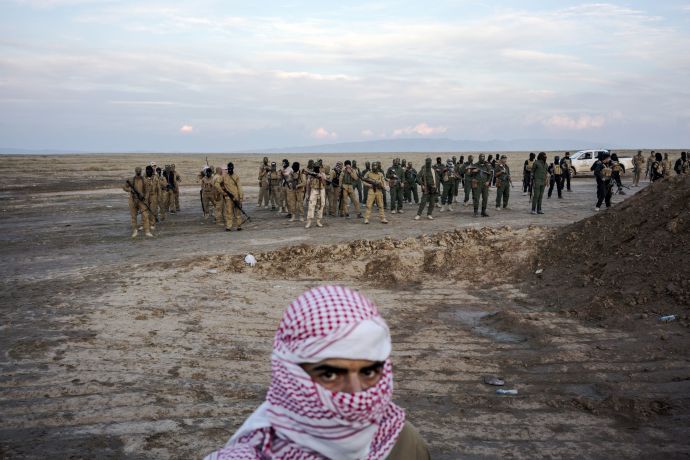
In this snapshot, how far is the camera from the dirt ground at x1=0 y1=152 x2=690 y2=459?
449 cm

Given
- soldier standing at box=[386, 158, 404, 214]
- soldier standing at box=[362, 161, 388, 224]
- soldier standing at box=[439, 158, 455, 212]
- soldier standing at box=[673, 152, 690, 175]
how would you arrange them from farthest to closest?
soldier standing at box=[673, 152, 690, 175]
soldier standing at box=[386, 158, 404, 214]
soldier standing at box=[439, 158, 455, 212]
soldier standing at box=[362, 161, 388, 224]

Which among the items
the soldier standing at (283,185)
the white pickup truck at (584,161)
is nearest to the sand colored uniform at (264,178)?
the soldier standing at (283,185)

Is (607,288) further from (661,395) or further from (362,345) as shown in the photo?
(362,345)

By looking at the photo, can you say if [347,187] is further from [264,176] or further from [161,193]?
[161,193]

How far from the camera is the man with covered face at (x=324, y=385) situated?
158 centimetres

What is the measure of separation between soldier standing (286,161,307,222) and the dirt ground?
9.54 feet

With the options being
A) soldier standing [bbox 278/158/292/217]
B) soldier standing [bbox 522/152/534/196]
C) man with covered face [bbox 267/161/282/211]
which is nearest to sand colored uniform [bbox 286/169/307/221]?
soldier standing [bbox 278/158/292/217]

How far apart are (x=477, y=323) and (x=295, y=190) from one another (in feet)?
31.6

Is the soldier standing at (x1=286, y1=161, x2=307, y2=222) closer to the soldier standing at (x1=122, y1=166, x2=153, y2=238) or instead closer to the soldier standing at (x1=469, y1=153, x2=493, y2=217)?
the soldier standing at (x1=122, y1=166, x2=153, y2=238)

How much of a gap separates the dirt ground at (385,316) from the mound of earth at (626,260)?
0.07 meters

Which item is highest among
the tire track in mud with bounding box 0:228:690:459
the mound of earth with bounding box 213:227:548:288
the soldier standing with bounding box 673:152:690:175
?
the soldier standing with bounding box 673:152:690:175

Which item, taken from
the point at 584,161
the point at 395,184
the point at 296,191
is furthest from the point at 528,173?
the point at 584,161

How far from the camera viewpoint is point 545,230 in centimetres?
1185

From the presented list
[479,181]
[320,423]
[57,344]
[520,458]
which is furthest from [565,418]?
[479,181]
